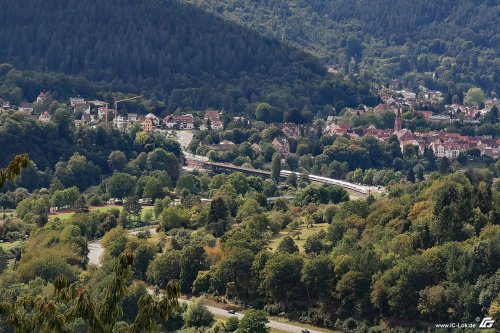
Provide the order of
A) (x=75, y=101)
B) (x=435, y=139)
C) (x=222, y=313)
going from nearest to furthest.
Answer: (x=222, y=313) → (x=435, y=139) → (x=75, y=101)

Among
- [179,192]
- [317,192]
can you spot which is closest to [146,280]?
[317,192]

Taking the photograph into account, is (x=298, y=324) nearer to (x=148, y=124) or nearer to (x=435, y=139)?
(x=148, y=124)

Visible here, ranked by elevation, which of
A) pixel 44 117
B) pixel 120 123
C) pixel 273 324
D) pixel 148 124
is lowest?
pixel 120 123

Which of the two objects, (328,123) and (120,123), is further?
(328,123)

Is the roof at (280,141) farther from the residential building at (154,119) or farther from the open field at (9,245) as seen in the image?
the open field at (9,245)

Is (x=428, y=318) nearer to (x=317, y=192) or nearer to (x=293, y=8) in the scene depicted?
(x=317, y=192)

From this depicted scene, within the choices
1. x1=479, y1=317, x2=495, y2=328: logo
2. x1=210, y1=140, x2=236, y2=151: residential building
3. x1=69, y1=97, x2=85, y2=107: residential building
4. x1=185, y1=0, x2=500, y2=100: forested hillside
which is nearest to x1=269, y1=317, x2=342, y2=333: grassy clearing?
x1=479, y1=317, x2=495, y2=328: logo

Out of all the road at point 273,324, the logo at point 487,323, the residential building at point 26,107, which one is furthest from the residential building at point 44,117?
the logo at point 487,323

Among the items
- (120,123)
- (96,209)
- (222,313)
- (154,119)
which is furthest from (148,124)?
(222,313)
